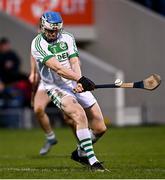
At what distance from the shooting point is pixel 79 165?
42.2 feet

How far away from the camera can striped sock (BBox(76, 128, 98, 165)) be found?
11.4m

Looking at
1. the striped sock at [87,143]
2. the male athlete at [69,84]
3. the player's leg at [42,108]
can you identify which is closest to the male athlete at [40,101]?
the player's leg at [42,108]

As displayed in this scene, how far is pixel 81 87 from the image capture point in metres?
11.5

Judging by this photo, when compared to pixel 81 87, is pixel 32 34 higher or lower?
lower

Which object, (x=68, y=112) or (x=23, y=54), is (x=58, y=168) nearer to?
(x=68, y=112)

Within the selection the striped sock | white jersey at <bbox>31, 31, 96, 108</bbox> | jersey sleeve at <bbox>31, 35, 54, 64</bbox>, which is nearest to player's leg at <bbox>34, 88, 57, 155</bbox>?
white jersey at <bbox>31, 31, 96, 108</bbox>

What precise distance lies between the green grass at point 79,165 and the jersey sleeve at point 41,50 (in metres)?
1.42

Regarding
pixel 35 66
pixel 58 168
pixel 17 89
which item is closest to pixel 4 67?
pixel 17 89

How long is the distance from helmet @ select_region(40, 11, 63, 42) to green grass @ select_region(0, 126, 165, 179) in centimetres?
170

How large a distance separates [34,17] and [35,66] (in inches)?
427

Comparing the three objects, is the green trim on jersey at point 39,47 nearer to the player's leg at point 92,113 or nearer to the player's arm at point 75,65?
the player's arm at point 75,65

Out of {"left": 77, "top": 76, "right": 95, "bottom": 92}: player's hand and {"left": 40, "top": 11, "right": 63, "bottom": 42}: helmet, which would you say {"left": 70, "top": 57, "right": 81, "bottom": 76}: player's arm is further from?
{"left": 77, "top": 76, "right": 95, "bottom": 92}: player's hand

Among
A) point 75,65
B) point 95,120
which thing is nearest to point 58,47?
point 75,65

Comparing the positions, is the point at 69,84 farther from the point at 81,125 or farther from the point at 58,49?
the point at 81,125
